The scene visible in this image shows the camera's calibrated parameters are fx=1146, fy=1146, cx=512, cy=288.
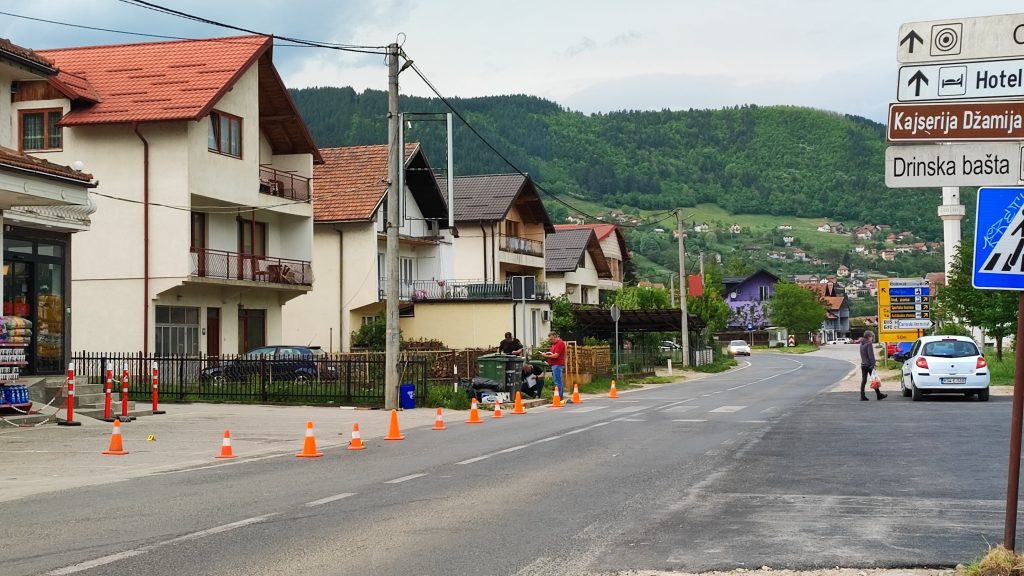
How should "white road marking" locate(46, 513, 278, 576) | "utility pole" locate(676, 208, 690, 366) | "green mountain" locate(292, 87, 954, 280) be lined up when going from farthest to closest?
"green mountain" locate(292, 87, 954, 280) → "utility pole" locate(676, 208, 690, 366) → "white road marking" locate(46, 513, 278, 576)

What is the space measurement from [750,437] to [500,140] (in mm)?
134455

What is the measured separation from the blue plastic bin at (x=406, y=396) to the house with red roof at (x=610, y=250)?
55.6 metres

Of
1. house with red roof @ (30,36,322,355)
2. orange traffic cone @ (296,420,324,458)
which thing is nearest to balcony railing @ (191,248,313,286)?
house with red roof @ (30,36,322,355)

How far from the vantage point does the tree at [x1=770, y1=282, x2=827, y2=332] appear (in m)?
130

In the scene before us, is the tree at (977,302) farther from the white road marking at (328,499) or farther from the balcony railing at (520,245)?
the white road marking at (328,499)

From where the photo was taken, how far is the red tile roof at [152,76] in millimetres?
35406

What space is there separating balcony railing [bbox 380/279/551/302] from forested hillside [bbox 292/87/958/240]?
94.8 metres

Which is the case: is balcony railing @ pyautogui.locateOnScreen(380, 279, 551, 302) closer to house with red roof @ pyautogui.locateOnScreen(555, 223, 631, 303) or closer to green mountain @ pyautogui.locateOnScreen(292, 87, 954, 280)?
house with red roof @ pyautogui.locateOnScreen(555, 223, 631, 303)

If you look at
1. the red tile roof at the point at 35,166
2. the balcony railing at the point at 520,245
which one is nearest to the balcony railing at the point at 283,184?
the red tile roof at the point at 35,166

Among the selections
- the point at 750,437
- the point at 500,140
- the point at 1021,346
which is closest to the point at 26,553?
the point at 1021,346

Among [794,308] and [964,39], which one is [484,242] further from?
[794,308]

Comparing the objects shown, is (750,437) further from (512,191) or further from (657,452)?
(512,191)

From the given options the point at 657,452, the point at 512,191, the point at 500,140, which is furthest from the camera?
the point at 500,140

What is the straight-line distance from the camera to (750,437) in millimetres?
18438
